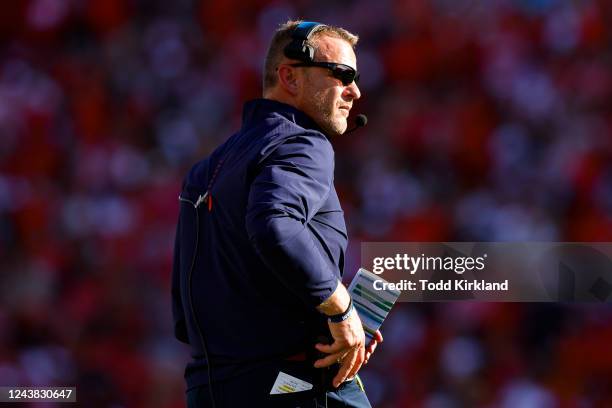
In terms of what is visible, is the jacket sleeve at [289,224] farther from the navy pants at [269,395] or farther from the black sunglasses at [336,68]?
the black sunglasses at [336,68]

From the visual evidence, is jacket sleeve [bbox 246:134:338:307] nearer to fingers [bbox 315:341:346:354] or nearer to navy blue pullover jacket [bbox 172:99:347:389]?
navy blue pullover jacket [bbox 172:99:347:389]

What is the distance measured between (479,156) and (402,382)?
1.17m

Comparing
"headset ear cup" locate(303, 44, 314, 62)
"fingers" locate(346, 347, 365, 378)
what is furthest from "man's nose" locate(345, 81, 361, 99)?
"fingers" locate(346, 347, 365, 378)

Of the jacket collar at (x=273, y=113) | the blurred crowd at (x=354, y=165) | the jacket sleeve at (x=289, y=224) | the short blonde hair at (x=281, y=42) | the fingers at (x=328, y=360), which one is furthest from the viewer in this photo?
the blurred crowd at (x=354, y=165)

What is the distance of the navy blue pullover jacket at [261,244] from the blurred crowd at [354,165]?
2.40 m

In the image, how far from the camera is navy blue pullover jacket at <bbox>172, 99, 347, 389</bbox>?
5.27ft

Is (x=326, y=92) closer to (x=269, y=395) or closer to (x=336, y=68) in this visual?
(x=336, y=68)

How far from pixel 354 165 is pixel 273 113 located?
2.73 meters

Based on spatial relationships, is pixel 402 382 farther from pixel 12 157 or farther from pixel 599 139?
pixel 12 157

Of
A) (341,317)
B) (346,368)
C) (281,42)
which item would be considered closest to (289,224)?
(341,317)

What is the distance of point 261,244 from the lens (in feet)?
5.23

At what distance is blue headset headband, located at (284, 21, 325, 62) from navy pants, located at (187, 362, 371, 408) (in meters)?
0.65

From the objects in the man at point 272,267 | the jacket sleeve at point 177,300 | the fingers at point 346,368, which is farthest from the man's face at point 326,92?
the fingers at point 346,368

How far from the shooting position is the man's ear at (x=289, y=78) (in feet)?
6.50
